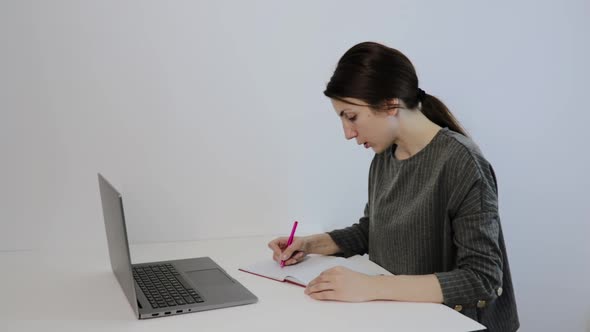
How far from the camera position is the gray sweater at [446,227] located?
3.79ft

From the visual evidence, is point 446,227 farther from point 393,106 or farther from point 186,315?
point 186,315

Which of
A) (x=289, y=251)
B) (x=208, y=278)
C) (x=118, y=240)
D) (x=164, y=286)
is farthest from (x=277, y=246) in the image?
(x=118, y=240)

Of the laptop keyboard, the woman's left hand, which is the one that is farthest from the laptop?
the woman's left hand

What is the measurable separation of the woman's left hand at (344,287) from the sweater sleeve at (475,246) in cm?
15

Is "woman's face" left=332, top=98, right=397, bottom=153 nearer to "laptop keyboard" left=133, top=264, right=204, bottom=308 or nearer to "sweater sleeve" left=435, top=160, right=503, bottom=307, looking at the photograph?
"sweater sleeve" left=435, top=160, right=503, bottom=307

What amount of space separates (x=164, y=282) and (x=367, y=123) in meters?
0.56

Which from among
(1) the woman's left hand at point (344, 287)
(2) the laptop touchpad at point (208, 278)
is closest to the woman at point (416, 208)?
(1) the woman's left hand at point (344, 287)

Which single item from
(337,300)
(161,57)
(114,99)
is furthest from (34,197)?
(337,300)

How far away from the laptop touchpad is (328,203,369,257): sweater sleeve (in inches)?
13.3

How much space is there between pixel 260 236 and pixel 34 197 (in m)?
0.66

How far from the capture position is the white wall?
1.58 m

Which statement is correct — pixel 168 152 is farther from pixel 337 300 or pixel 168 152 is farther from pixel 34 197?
pixel 337 300

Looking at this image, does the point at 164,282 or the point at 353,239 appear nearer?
the point at 164,282

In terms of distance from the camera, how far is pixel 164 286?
1.21 metres
